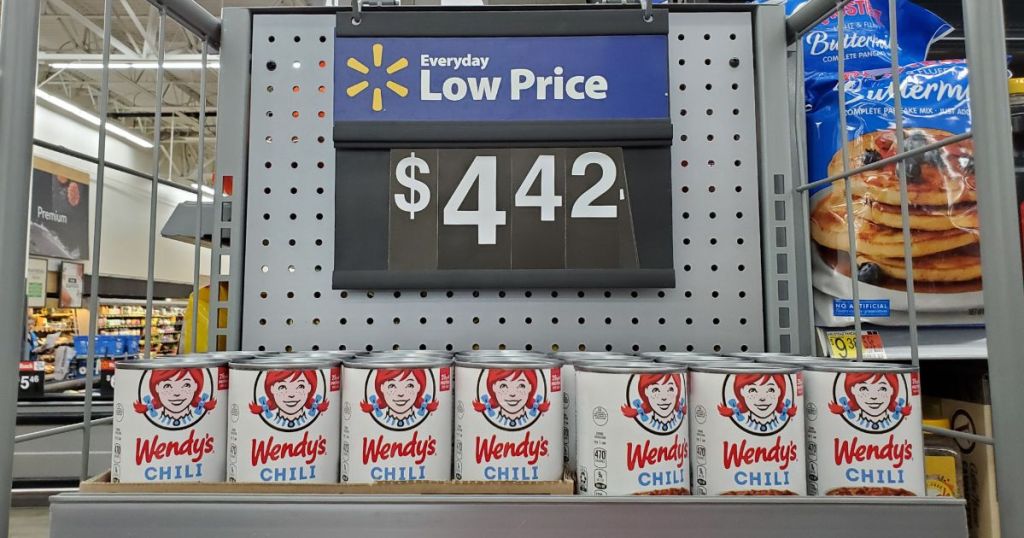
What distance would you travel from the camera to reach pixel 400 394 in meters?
0.80

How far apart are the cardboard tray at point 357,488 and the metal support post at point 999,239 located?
0.53 m

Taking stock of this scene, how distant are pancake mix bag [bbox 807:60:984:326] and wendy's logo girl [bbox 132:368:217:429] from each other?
1229 mm

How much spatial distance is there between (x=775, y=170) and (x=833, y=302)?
32 cm

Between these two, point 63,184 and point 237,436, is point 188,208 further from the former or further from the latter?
point 63,184

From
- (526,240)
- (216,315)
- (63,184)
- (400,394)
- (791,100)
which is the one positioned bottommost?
(400,394)

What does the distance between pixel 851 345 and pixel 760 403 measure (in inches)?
28.0

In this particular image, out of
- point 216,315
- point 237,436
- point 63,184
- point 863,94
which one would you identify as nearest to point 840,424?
point 237,436

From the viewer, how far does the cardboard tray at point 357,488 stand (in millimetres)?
768

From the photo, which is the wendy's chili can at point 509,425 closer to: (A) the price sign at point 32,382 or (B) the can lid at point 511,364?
(B) the can lid at point 511,364

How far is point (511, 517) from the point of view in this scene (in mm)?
742

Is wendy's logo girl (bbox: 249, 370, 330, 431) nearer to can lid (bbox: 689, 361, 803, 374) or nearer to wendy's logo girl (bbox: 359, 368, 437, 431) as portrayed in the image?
wendy's logo girl (bbox: 359, 368, 437, 431)

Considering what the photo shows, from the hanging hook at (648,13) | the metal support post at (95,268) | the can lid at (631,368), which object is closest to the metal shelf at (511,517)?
the can lid at (631,368)

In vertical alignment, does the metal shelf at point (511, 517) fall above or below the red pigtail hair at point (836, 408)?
below

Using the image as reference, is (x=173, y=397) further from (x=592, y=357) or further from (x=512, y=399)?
(x=592, y=357)
